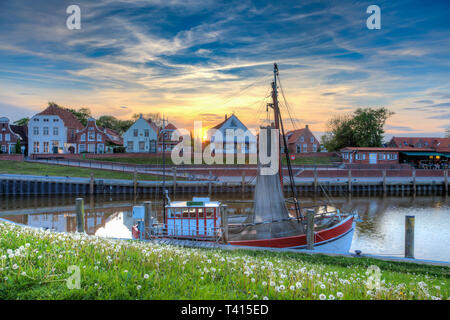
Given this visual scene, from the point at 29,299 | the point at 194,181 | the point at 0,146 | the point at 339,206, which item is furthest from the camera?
the point at 0,146

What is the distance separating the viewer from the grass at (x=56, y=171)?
47031mm

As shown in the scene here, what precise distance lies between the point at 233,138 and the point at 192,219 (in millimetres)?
55233

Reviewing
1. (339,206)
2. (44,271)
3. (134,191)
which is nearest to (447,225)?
(339,206)

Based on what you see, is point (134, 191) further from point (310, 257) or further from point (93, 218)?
point (310, 257)

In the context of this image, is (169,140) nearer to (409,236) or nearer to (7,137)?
(7,137)

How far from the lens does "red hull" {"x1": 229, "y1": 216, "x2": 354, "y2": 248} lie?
1612cm

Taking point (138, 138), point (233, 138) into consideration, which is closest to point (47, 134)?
point (138, 138)

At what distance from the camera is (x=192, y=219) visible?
634 inches

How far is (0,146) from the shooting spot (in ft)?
227

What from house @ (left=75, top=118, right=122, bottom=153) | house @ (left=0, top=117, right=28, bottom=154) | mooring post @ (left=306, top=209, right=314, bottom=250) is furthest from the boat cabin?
house @ (left=0, top=117, right=28, bottom=154)

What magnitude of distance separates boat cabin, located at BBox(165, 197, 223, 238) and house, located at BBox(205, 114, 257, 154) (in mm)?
54453

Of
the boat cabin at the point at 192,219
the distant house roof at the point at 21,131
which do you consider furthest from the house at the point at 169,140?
the boat cabin at the point at 192,219

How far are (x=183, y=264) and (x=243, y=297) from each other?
201 centimetres

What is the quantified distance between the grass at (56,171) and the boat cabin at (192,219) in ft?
101
